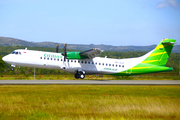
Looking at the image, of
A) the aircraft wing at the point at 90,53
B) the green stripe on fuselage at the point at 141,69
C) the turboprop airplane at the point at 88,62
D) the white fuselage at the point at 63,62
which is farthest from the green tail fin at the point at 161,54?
the aircraft wing at the point at 90,53

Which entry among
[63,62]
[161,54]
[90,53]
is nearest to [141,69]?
[161,54]

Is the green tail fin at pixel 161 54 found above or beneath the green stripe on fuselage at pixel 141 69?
above

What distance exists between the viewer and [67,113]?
11.5 meters

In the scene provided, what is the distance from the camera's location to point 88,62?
34.6 m

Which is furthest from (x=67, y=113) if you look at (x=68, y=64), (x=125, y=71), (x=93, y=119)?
(x=125, y=71)

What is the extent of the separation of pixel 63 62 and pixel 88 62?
3.96 m

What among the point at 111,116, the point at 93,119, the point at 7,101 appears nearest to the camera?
Answer: the point at 93,119

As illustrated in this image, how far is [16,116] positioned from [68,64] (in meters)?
23.0

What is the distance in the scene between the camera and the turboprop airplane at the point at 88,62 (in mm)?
32625

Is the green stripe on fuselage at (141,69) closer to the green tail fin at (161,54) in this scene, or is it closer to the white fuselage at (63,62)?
the white fuselage at (63,62)

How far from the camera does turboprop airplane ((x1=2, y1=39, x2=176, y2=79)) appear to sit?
1284 inches

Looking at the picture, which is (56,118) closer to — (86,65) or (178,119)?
(178,119)

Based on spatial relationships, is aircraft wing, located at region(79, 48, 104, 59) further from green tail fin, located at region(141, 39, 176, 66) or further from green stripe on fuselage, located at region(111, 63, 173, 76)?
green tail fin, located at region(141, 39, 176, 66)

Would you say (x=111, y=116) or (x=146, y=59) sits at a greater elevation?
(x=146, y=59)
